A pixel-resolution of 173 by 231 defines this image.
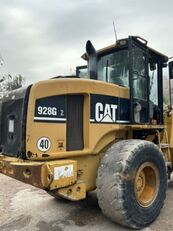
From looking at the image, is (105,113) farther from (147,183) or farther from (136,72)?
(147,183)

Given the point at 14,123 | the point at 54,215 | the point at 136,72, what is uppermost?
the point at 136,72

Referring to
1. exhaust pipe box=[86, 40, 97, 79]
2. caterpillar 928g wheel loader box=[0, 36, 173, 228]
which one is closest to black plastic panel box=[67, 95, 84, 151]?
caterpillar 928g wheel loader box=[0, 36, 173, 228]

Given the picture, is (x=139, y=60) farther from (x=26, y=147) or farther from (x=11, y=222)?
(x=11, y=222)

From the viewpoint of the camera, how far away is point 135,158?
4.69m

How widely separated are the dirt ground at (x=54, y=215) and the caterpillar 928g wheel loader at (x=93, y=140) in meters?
0.31

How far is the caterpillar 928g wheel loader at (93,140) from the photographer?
4.32 meters

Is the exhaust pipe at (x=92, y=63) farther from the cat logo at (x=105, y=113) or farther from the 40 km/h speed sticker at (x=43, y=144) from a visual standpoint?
the 40 km/h speed sticker at (x=43, y=144)

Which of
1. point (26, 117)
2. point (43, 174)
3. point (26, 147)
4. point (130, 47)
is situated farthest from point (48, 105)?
point (130, 47)

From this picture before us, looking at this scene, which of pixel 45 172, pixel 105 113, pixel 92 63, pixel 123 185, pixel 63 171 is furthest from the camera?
pixel 92 63

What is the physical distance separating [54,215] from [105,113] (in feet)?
6.09

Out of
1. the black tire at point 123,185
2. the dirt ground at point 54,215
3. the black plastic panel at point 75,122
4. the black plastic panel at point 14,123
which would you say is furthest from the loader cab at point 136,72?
the black plastic panel at point 14,123

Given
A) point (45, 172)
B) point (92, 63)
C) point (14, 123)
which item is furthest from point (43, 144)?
point (92, 63)

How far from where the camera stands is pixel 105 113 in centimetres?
508

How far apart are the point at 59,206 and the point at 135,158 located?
75.0 inches
